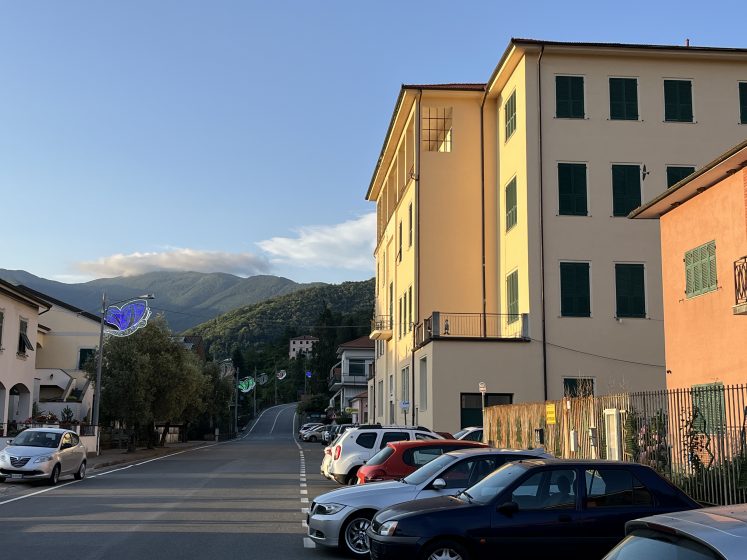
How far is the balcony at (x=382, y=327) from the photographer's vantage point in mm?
47531

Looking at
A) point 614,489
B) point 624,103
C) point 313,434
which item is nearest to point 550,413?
point 614,489

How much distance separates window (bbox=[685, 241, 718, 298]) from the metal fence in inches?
89.7

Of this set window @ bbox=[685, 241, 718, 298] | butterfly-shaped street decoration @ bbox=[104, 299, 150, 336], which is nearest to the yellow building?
window @ bbox=[685, 241, 718, 298]

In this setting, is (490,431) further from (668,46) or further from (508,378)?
(668,46)

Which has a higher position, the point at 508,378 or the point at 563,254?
the point at 563,254

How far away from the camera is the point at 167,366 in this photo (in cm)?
4853

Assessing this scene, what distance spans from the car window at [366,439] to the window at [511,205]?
15510 mm

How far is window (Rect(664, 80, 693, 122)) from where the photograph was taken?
32562mm

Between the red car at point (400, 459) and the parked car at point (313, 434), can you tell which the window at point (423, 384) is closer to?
the red car at point (400, 459)

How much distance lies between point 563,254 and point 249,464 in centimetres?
1478

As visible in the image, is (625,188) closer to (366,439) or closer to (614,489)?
(366,439)

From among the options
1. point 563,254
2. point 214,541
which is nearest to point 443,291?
point 563,254

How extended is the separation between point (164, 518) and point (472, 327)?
72.9 feet

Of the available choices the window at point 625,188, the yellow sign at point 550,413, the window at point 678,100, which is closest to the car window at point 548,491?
the yellow sign at point 550,413
